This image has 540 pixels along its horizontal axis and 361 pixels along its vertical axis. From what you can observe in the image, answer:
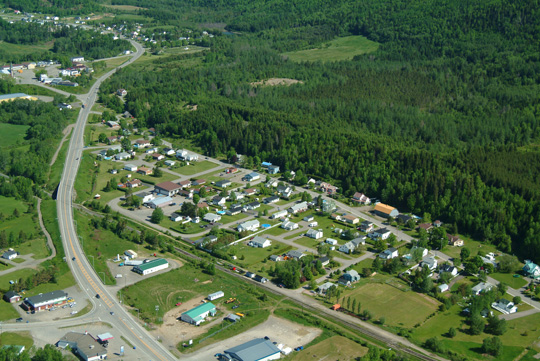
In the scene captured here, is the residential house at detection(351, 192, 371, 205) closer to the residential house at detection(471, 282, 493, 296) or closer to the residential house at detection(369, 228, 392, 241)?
the residential house at detection(369, 228, 392, 241)

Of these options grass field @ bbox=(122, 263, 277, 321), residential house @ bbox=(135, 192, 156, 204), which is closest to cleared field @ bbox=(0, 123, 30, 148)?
residential house @ bbox=(135, 192, 156, 204)

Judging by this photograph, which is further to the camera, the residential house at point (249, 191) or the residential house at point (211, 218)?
the residential house at point (249, 191)

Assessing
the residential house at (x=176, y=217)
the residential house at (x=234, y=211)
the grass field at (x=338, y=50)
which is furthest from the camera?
the grass field at (x=338, y=50)

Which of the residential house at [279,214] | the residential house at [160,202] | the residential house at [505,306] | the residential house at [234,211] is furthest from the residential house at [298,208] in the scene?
the residential house at [505,306]

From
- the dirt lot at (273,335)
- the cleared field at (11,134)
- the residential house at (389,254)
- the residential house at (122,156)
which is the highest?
the cleared field at (11,134)

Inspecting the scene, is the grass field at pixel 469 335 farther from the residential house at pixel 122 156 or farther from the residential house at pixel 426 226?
the residential house at pixel 122 156

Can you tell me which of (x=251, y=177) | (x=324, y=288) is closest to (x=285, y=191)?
(x=251, y=177)

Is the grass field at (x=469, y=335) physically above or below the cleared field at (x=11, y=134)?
below
